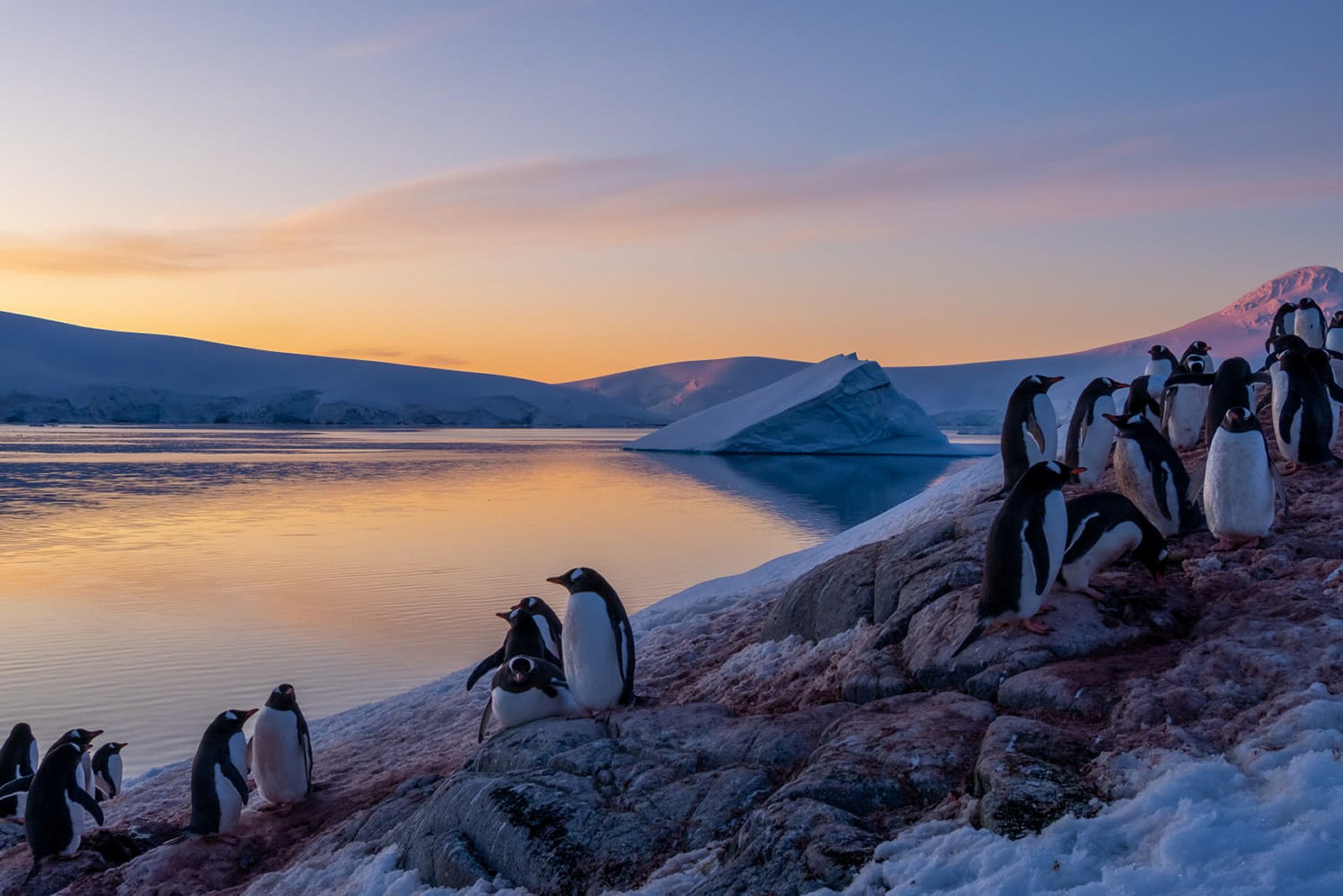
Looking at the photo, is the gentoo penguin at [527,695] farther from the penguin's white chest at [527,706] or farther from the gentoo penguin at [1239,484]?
the gentoo penguin at [1239,484]

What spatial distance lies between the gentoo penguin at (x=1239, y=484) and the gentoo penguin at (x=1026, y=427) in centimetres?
178

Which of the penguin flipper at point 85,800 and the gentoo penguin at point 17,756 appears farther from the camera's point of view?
the gentoo penguin at point 17,756

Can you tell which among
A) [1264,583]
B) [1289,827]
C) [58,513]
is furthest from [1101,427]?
[58,513]

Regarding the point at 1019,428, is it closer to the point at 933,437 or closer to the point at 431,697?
the point at 431,697

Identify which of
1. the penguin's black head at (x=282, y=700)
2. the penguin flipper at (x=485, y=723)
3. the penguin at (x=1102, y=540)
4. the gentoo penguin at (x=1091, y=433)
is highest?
the gentoo penguin at (x=1091, y=433)

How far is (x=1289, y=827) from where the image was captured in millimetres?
3010

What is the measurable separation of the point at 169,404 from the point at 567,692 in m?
90.4

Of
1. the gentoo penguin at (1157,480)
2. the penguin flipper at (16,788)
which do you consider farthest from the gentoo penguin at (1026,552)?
the penguin flipper at (16,788)

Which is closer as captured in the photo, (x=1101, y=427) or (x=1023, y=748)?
Answer: (x=1023, y=748)

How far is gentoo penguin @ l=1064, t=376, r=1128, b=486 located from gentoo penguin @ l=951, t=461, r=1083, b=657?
348cm

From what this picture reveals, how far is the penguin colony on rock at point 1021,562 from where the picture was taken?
197 inches

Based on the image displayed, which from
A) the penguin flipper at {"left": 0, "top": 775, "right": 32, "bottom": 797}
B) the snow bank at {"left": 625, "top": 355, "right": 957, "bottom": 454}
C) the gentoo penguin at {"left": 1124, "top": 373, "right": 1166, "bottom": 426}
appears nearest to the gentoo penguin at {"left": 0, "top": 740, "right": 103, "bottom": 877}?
the penguin flipper at {"left": 0, "top": 775, "right": 32, "bottom": 797}

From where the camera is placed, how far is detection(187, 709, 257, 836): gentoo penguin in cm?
610

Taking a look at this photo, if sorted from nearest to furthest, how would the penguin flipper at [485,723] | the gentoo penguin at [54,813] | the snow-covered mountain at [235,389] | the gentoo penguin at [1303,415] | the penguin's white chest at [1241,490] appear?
the penguin's white chest at [1241,490] → the gentoo penguin at [54,813] → the penguin flipper at [485,723] → the gentoo penguin at [1303,415] → the snow-covered mountain at [235,389]
